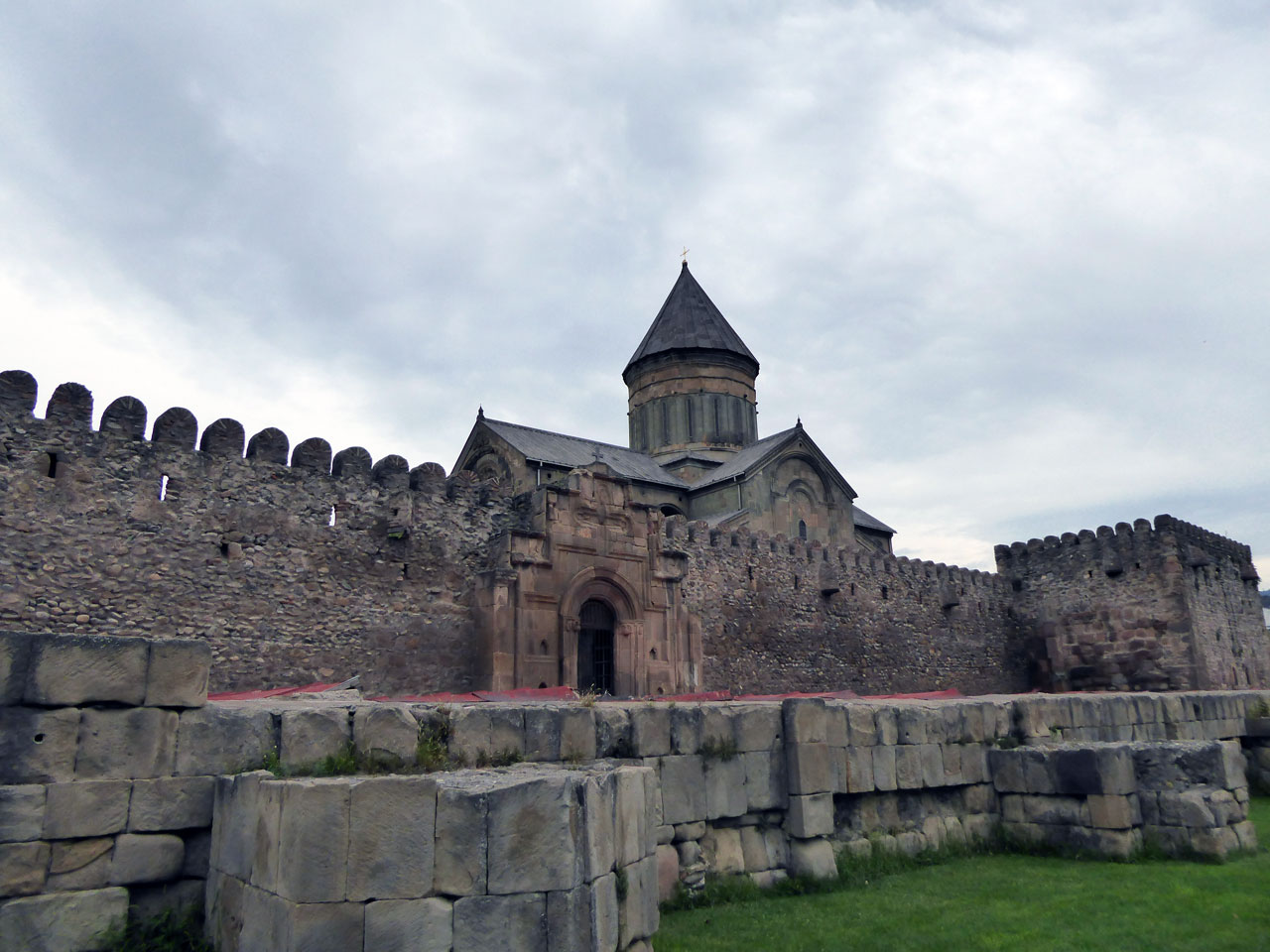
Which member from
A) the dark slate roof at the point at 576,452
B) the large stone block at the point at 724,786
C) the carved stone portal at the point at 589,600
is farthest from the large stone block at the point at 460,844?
the dark slate roof at the point at 576,452

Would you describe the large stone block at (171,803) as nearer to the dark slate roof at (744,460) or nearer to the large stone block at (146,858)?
the large stone block at (146,858)

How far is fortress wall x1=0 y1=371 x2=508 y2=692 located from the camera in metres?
10.5

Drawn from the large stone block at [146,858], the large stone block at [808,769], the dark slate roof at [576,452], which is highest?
the dark slate roof at [576,452]

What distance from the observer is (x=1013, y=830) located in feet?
26.2

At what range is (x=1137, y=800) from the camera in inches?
299

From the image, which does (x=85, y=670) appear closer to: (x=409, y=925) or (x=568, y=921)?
(x=409, y=925)

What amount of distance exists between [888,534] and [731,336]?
8723 mm

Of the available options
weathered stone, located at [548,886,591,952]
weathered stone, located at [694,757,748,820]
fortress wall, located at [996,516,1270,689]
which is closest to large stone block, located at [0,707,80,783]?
weathered stone, located at [548,886,591,952]

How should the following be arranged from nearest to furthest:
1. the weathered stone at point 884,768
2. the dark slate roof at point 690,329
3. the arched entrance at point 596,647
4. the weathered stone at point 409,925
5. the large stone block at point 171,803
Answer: the weathered stone at point 409,925
the large stone block at point 171,803
the weathered stone at point 884,768
the arched entrance at point 596,647
the dark slate roof at point 690,329

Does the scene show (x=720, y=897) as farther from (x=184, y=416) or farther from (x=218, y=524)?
(x=184, y=416)

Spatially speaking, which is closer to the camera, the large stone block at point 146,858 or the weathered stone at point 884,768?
the large stone block at point 146,858

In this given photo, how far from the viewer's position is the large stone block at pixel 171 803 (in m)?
4.61

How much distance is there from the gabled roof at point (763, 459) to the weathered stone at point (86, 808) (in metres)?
20.2

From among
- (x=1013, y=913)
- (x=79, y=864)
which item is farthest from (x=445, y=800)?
(x=1013, y=913)
